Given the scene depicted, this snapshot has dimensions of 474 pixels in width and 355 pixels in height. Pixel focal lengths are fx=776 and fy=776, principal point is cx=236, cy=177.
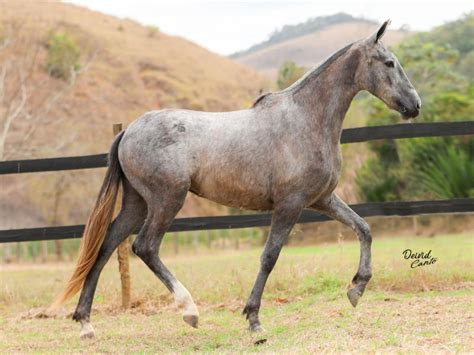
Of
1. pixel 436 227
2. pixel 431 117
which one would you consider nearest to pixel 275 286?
pixel 436 227


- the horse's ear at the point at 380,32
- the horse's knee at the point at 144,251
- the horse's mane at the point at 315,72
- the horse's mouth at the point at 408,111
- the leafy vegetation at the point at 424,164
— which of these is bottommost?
the leafy vegetation at the point at 424,164

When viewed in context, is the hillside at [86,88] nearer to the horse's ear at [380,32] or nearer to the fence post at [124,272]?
the fence post at [124,272]

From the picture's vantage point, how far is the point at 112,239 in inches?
239

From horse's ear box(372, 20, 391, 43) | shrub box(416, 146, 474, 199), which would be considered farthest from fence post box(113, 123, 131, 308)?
shrub box(416, 146, 474, 199)

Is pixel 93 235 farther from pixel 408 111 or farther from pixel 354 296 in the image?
pixel 408 111

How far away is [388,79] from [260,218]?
2298 millimetres

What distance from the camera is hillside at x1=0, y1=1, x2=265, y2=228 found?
1326 inches

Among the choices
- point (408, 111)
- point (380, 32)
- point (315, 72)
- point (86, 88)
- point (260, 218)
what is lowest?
point (86, 88)

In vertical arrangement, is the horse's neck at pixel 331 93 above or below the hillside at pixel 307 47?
above

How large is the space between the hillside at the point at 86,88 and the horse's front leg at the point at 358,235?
23.6m

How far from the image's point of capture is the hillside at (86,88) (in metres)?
33.7

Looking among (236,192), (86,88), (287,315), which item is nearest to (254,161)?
(236,192)

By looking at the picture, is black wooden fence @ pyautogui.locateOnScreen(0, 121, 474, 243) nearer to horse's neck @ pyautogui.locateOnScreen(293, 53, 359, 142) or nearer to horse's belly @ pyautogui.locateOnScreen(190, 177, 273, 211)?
horse's neck @ pyautogui.locateOnScreen(293, 53, 359, 142)

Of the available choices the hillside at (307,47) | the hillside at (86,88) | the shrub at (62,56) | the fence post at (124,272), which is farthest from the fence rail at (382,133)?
the hillside at (307,47)
